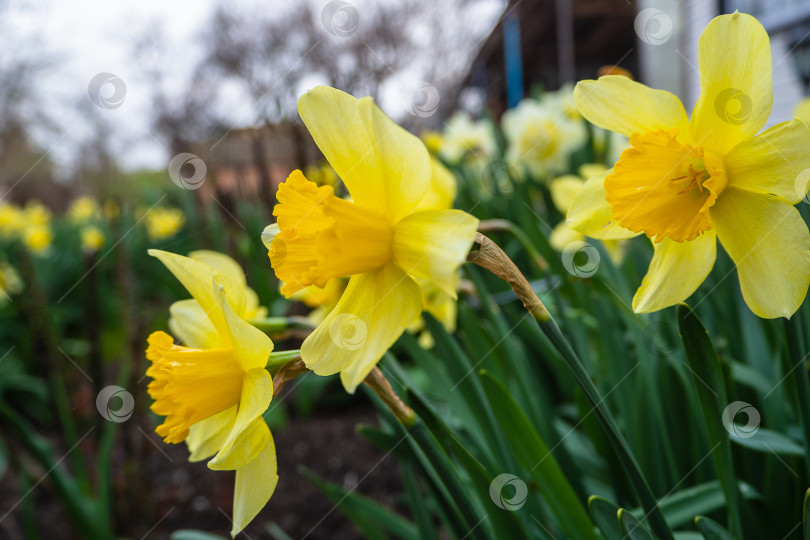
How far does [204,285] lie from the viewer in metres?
0.56

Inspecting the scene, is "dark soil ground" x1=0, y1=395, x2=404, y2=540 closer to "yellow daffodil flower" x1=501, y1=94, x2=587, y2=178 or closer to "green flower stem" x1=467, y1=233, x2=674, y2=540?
"green flower stem" x1=467, y1=233, x2=674, y2=540

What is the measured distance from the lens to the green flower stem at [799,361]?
54cm

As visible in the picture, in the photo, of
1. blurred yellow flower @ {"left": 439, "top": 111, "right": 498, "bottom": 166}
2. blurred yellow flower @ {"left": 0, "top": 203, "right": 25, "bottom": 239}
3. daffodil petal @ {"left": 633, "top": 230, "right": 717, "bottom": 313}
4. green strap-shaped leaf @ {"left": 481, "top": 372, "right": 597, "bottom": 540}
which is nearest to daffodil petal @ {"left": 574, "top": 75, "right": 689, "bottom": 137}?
daffodil petal @ {"left": 633, "top": 230, "right": 717, "bottom": 313}

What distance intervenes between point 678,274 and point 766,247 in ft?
0.25

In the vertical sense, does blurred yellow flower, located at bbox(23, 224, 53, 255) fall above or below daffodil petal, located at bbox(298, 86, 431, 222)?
below

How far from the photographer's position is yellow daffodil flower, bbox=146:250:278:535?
0.49 m

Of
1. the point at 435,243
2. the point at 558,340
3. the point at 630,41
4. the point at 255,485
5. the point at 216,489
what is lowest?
the point at 216,489

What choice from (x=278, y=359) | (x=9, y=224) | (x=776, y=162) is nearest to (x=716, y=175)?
(x=776, y=162)

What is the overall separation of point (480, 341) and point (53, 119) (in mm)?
14976

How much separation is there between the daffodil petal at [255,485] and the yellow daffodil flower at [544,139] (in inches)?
82.6

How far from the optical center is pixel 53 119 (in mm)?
12797

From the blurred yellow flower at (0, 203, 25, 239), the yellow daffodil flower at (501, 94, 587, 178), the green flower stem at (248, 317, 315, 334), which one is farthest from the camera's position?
the blurred yellow flower at (0, 203, 25, 239)

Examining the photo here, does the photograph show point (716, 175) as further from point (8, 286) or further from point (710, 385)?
point (8, 286)

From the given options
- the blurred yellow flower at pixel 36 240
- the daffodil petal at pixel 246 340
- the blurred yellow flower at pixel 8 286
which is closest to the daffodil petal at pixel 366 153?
the daffodil petal at pixel 246 340
